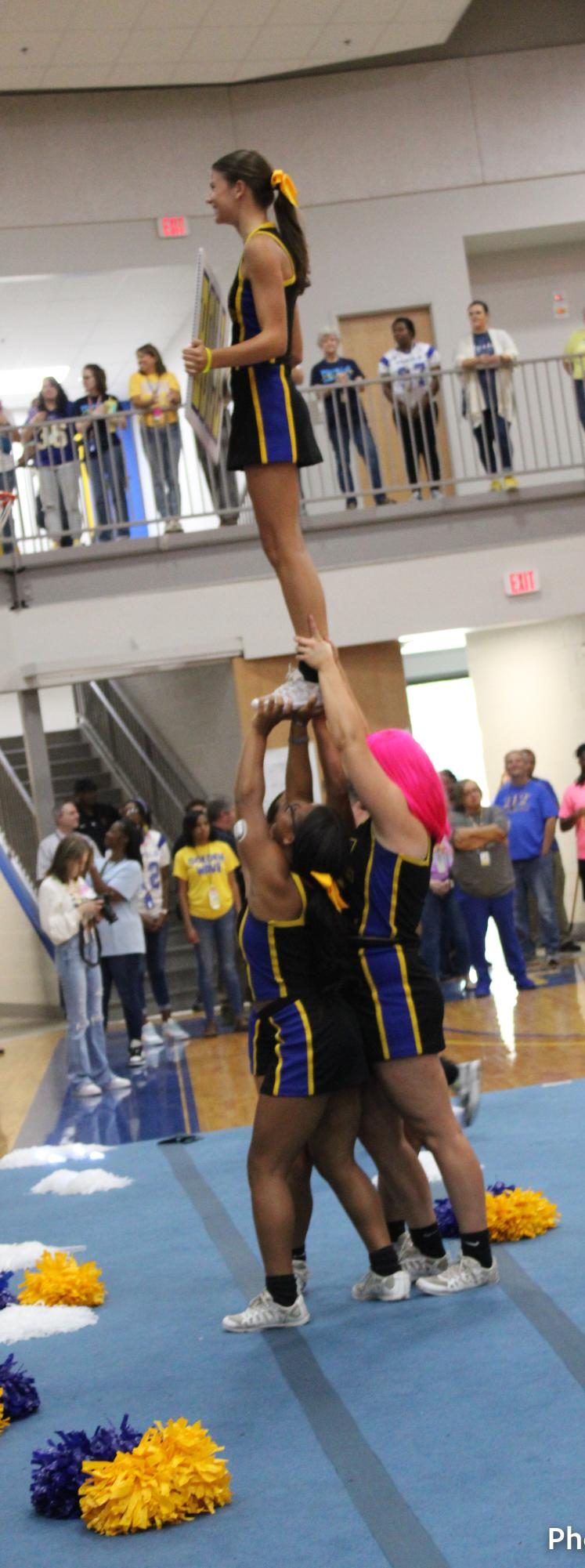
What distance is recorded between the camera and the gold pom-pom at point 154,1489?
→ 10.4ft

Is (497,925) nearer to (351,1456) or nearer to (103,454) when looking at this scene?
(103,454)

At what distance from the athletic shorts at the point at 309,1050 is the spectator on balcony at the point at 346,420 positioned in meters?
9.19

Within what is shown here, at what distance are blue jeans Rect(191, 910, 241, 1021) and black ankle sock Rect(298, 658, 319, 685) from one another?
24.2 feet

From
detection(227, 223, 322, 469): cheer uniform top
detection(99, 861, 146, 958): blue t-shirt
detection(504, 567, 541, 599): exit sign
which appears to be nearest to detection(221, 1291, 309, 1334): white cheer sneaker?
detection(227, 223, 322, 469): cheer uniform top

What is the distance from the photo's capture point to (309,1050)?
4.24m

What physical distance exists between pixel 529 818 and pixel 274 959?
8.62m

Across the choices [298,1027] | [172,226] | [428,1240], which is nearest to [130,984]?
[428,1240]

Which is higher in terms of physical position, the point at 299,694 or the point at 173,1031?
the point at 299,694

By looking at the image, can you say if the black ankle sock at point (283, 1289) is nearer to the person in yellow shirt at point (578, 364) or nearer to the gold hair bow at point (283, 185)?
the gold hair bow at point (283, 185)

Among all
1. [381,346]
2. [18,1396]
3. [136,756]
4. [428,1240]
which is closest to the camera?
[18,1396]

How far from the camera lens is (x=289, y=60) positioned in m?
15.0

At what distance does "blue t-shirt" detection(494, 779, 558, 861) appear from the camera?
1273cm

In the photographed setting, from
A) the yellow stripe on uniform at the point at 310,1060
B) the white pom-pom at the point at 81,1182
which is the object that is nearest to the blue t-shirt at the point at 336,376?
the white pom-pom at the point at 81,1182

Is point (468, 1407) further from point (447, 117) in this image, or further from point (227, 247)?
point (447, 117)
